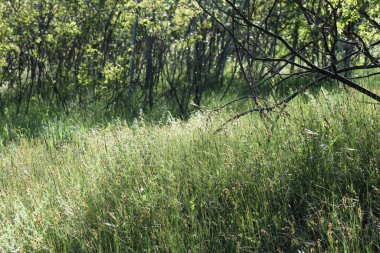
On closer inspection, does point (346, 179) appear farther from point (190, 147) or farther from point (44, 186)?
point (44, 186)

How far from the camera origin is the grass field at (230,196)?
9.35 ft

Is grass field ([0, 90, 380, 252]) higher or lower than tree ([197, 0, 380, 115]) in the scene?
lower

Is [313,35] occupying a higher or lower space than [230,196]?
higher

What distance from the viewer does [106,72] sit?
792 centimetres

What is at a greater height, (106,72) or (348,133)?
(106,72)

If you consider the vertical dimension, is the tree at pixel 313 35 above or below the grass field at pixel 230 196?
above

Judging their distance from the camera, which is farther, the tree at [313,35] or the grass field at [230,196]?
the tree at [313,35]

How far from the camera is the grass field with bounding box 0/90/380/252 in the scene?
2850mm

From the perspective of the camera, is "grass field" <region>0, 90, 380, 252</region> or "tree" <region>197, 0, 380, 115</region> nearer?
"grass field" <region>0, 90, 380, 252</region>

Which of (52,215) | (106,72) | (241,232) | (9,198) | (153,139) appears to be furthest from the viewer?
(106,72)

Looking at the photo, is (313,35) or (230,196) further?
(313,35)

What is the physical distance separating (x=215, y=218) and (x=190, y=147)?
109 cm

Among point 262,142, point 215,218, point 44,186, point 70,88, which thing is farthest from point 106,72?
point 215,218

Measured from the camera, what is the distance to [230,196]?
312 cm
